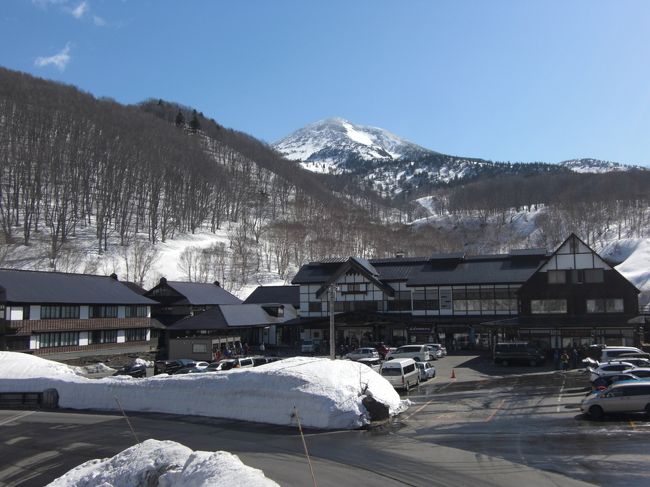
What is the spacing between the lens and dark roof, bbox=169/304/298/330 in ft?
174

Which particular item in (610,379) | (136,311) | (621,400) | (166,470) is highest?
(136,311)

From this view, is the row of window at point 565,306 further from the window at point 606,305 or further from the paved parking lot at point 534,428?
the paved parking lot at point 534,428

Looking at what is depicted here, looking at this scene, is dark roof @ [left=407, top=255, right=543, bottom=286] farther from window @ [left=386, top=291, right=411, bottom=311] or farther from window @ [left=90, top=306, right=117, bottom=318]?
window @ [left=90, top=306, right=117, bottom=318]

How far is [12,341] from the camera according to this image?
43188 mm

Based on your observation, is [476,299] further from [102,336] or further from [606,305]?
[102,336]

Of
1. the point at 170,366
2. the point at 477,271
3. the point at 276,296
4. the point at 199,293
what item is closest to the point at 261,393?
the point at 170,366

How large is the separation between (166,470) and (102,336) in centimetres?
4441

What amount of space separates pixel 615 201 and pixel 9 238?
442ft

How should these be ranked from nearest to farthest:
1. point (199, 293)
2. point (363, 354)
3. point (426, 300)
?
point (363, 354)
point (426, 300)
point (199, 293)

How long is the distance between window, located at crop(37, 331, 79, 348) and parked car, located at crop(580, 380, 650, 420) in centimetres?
4066

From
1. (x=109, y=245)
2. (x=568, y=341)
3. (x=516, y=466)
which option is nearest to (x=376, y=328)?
(x=568, y=341)

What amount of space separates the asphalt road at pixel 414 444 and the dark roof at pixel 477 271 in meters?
29.2

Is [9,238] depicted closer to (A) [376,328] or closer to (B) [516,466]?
(A) [376,328]

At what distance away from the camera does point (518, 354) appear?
38.6 meters
